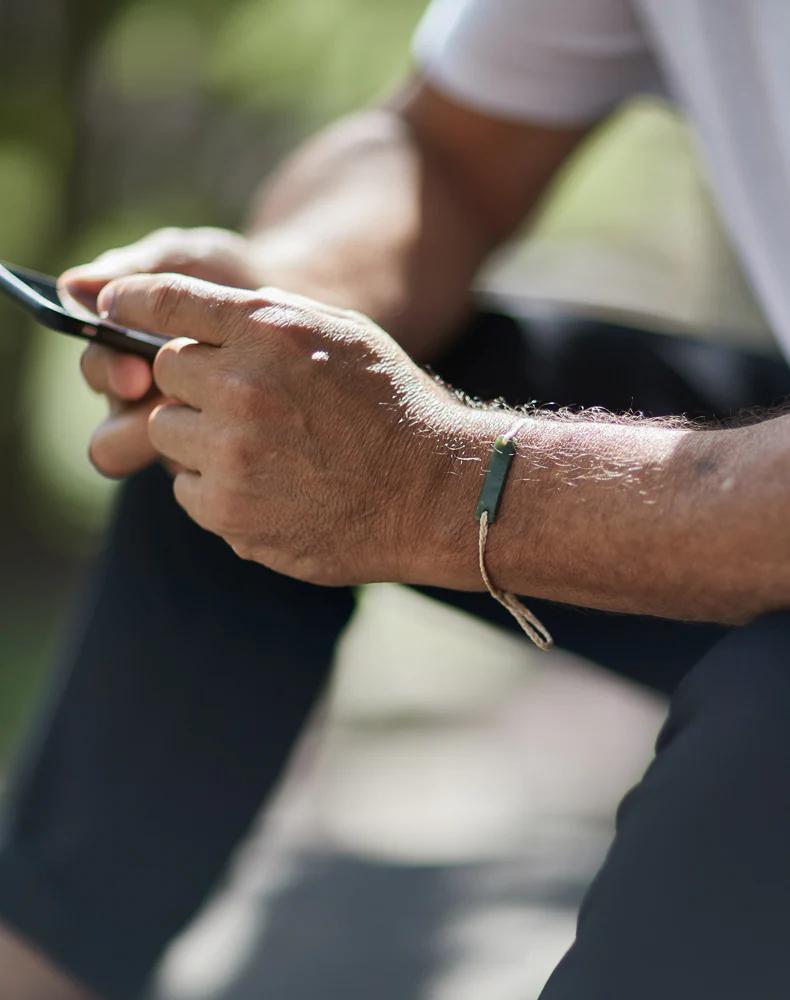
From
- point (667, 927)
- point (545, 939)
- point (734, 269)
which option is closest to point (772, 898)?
point (667, 927)

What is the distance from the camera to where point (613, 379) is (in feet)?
4.41

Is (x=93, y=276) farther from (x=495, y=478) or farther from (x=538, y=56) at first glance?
(x=538, y=56)

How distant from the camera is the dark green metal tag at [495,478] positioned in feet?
2.91

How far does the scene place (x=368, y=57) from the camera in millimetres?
3074

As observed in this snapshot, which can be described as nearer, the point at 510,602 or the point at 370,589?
the point at 510,602

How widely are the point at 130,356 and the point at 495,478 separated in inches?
12.9

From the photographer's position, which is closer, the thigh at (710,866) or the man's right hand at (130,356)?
the thigh at (710,866)

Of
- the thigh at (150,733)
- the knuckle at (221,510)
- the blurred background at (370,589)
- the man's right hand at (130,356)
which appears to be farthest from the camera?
the blurred background at (370,589)

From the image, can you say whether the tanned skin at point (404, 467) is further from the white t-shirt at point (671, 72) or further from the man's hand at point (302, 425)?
the white t-shirt at point (671, 72)

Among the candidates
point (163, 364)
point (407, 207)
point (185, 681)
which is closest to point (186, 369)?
point (163, 364)

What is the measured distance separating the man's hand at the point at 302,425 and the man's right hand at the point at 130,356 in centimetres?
9

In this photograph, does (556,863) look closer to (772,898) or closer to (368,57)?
(772,898)

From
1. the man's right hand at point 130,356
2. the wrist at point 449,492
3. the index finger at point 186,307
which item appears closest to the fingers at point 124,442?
the man's right hand at point 130,356

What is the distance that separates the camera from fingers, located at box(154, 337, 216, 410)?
0.93 m
